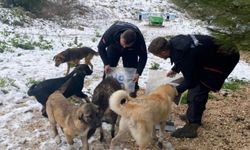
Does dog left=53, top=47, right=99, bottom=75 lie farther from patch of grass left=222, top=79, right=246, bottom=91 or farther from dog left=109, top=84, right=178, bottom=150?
dog left=109, top=84, right=178, bottom=150

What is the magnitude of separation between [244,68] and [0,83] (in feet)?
24.4

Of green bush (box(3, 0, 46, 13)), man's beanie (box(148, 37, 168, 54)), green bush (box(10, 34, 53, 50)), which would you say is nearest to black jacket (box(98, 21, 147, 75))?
man's beanie (box(148, 37, 168, 54))

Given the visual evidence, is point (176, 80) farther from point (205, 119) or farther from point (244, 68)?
point (244, 68)

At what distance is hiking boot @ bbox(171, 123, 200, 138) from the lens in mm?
5797

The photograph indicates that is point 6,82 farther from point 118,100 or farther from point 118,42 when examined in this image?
point 118,100

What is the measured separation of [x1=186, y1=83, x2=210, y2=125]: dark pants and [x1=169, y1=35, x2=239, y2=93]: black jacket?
6.5 inches

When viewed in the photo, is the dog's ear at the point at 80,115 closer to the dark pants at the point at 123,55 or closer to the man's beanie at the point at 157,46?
the man's beanie at the point at 157,46

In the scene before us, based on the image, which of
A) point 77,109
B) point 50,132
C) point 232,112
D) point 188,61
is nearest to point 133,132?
point 77,109

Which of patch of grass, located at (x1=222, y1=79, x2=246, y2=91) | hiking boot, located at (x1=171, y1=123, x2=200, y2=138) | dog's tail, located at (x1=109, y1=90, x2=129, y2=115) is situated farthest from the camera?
patch of grass, located at (x1=222, y1=79, x2=246, y2=91)

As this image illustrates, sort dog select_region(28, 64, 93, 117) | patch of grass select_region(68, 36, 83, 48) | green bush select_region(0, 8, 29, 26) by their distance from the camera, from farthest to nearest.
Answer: green bush select_region(0, 8, 29, 26) → patch of grass select_region(68, 36, 83, 48) → dog select_region(28, 64, 93, 117)

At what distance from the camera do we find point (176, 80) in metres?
6.09

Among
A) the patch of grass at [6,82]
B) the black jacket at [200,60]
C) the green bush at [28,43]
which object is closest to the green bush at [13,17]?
the green bush at [28,43]

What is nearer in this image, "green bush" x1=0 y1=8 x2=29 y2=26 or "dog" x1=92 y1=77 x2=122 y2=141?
"dog" x1=92 y1=77 x2=122 y2=141

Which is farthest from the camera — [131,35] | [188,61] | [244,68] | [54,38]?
[54,38]
